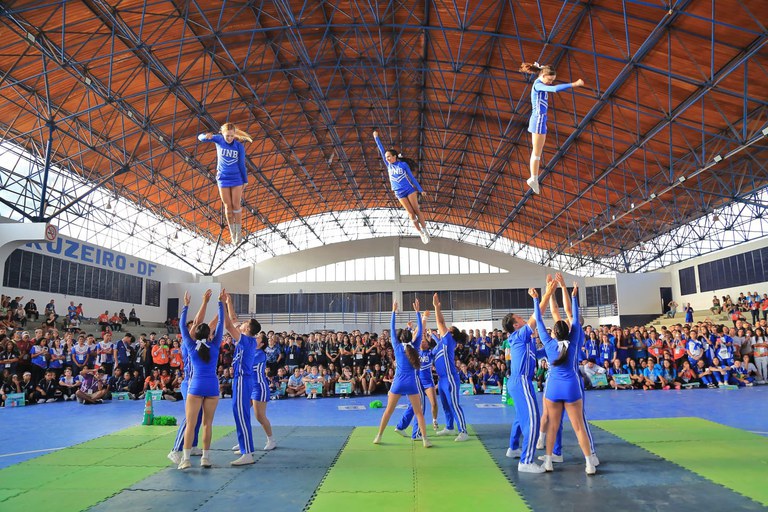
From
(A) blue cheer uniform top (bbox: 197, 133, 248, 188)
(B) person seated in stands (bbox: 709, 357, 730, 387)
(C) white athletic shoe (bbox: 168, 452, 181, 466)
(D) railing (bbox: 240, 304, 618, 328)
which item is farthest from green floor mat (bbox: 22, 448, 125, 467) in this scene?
(D) railing (bbox: 240, 304, 618, 328)

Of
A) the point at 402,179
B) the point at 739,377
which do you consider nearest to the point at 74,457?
the point at 402,179

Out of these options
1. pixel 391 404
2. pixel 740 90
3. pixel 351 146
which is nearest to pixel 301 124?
pixel 351 146

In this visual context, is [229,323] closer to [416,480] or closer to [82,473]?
[82,473]

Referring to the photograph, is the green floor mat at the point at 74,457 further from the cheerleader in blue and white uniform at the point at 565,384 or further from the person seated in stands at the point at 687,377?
the person seated in stands at the point at 687,377

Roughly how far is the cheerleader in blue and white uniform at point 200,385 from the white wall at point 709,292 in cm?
3070

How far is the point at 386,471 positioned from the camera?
6336mm

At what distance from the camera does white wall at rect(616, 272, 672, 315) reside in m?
33.9

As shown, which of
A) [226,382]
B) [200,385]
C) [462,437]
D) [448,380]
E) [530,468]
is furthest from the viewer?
[226,382]

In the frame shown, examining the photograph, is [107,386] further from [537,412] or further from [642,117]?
[642,117]

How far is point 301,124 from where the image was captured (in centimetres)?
2434

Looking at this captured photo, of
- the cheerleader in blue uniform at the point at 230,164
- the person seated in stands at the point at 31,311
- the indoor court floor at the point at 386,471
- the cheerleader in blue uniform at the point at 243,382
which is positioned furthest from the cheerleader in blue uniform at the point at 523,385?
the person seated in stands at the point at 31,311

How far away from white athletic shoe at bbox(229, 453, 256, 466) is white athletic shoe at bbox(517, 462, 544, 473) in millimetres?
3636

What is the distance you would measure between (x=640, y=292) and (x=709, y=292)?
13.3ft

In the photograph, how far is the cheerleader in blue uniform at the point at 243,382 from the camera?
6898mm
